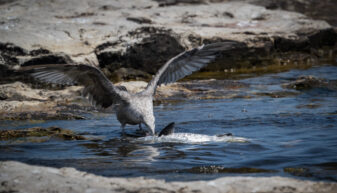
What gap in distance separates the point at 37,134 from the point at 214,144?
2408mm

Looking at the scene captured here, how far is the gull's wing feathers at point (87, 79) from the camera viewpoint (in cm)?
696

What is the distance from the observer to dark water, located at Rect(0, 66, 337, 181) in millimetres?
4883

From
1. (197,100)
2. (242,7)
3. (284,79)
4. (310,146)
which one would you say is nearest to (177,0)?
(242,7)

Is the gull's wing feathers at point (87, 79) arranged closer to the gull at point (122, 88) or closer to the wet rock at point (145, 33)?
the gull at point (122, 88)

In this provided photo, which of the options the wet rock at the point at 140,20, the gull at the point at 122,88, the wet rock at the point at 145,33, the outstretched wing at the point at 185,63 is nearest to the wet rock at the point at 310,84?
the outstretched wing at the point at 185,63

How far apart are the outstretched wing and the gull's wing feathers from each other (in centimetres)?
54

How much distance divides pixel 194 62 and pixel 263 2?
967 cm

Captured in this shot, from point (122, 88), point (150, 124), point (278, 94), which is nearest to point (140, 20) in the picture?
point (278, 94)

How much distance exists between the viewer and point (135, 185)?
368 cm

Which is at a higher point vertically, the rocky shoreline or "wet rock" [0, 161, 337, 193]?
the rocky shoreline

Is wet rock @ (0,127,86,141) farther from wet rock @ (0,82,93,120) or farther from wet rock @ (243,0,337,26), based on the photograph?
wet rock @ (243,0,337,26)

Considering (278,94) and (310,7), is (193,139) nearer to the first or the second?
(278,94)

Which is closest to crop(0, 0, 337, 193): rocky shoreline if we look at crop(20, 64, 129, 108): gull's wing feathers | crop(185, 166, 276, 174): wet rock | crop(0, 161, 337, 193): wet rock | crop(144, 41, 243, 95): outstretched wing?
crop(20, 64, 129, 108): gull's wing feathers

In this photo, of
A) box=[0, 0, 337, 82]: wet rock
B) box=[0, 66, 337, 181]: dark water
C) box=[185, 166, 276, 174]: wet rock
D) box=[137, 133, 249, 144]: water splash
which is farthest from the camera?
box=[0, 0, 337, 82]: wet rock
